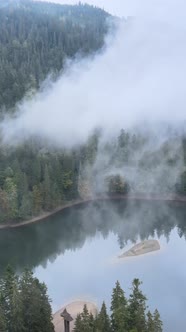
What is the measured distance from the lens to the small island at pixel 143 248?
6982 cm

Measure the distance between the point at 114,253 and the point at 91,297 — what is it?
14765mm

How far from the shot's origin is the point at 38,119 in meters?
109

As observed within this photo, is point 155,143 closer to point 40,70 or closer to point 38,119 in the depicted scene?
point 38,119

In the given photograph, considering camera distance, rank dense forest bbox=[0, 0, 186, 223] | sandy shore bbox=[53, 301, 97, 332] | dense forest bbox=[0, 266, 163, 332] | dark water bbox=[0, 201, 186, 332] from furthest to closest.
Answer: dense forest bbox=[0, 0, 186, 223], dark water bbox=[0, 201, 186, 332], sandy shore bbox=[53, 301, 97, 332], dense forest bbox=[0, 266, 163, 332]

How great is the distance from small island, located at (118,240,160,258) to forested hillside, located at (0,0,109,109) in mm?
54041

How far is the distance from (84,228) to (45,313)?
135 feet

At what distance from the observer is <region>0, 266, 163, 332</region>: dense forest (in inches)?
1533

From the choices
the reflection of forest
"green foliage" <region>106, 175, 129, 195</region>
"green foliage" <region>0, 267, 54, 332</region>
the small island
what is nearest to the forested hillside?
"green foliage" <region>106, 175, 129, 195</region>

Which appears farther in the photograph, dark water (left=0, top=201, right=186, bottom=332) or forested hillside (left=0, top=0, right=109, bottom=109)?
forested hillside (left=0, top=0, right=109, bottom=109)

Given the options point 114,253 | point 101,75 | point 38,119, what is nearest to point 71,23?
point 101,75

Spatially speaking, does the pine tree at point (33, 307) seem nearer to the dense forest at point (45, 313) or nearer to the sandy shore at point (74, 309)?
the dense forest at point (45, 313)

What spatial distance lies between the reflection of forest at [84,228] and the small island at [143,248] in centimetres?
227

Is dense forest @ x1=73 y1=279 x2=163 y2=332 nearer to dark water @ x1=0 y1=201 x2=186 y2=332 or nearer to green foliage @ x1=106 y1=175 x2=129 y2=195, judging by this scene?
dark water @ x1=0 y1=201 x2=186 y2=332

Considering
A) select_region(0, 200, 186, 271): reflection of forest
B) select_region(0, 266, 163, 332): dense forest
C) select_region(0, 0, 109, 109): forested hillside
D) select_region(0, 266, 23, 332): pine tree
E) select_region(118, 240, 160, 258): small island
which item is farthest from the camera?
select_region(0, 0, 109, 109): forested hillside
